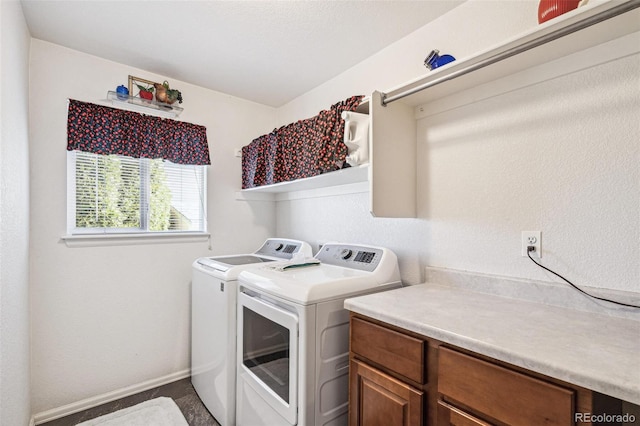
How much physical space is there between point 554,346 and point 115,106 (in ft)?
9.21

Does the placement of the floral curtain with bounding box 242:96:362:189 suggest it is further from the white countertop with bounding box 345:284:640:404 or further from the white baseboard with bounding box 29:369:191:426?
the white baseboard with bounding box 29:369:191:426

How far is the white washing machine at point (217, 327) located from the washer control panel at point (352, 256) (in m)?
0.22

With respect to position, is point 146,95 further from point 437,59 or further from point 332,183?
point 437,59

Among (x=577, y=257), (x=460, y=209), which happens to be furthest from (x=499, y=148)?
(x=577, y=257)

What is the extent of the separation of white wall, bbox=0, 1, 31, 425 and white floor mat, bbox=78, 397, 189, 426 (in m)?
0.42

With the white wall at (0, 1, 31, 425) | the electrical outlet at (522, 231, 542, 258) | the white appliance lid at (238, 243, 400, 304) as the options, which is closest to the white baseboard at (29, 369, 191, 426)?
the white wall at (0, 1, 31, 425)

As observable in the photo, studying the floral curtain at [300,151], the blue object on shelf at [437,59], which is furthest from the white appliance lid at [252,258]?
the blue object on shelf at [437,59]

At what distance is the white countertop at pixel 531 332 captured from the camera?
722 mm

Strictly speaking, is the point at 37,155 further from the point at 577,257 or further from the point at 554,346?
the point at 577,257

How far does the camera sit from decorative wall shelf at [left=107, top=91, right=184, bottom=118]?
2.18 metres

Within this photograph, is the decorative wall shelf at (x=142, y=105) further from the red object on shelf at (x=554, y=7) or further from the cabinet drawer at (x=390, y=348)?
the red object on shelf at (x=554, y=7)

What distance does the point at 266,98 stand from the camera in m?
2.89

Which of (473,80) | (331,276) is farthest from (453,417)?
(473,80)

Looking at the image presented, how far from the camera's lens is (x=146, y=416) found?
6.52 feet
